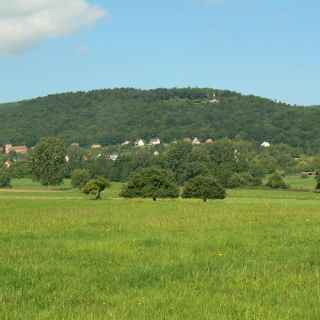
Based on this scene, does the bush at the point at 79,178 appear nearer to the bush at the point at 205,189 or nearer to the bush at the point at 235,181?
the bush at the point at 235,181

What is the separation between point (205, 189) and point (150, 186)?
698 cm

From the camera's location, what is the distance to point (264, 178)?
5556 inches

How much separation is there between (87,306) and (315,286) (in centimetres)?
368

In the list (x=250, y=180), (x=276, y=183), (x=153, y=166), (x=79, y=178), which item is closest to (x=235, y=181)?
(x=250, y=180)

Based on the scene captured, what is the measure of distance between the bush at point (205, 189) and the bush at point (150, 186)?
9.36 ft

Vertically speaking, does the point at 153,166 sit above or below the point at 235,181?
above

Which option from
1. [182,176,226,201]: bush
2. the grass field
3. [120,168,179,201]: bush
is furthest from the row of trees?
the grass field

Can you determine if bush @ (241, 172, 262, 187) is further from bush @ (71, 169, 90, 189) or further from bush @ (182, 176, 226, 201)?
bush @ (182, 176, 226, 201)

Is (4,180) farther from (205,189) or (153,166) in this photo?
(205,189)

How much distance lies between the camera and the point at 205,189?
2729 inches

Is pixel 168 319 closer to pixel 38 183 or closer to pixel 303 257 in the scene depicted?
pixel 303 257

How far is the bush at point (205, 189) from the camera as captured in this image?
68.9 m

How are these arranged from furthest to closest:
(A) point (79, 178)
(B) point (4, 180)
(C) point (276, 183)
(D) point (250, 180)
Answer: (B) point (4, 180)
(D) point (250, 180)
(A) point (79, 178)
(C) point (276, 183)

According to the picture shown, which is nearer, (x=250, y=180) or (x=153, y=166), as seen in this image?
(x=153, y=166)
